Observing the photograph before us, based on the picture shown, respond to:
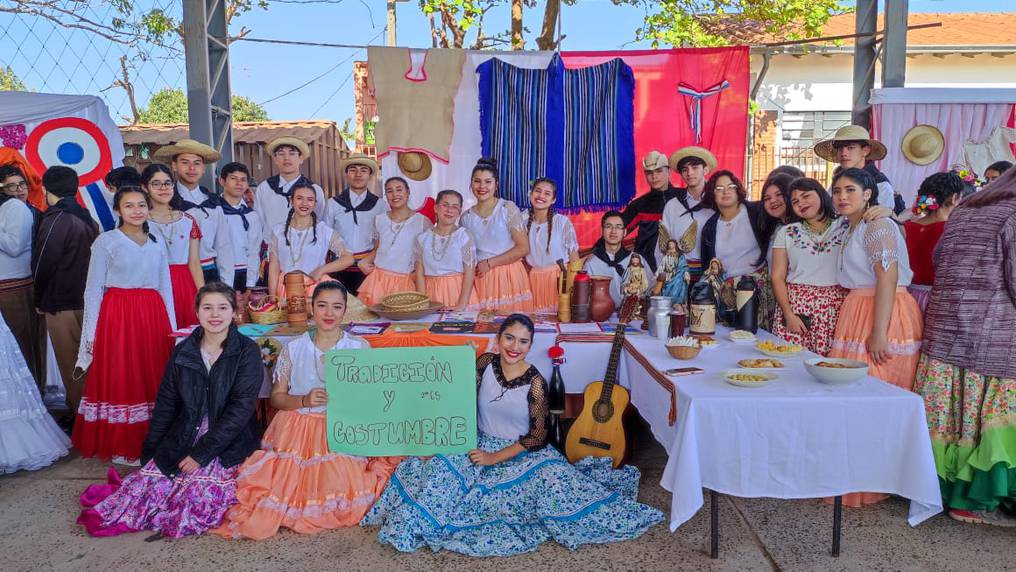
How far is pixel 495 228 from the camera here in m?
4.70

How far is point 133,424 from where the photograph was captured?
3746 millimetres

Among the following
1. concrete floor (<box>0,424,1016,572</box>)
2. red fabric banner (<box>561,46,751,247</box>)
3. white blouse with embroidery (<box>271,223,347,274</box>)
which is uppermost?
red fabric banner (<box>561,46,751,247</box>)

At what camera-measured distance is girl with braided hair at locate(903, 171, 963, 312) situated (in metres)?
3.77

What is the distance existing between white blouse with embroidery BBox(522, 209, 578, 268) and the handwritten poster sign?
1.70 metres

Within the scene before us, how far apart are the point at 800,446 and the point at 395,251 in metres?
3.08

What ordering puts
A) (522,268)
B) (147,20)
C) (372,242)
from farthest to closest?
1. (147,20)
2. (372,242)
3. (522,268)

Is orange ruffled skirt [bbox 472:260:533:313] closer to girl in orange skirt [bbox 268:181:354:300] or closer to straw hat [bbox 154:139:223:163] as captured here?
girl in orange skirt [bbox 268:181:354:300]

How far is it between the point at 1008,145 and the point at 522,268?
5.45m

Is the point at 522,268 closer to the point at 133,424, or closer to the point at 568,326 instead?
the point at 568,326

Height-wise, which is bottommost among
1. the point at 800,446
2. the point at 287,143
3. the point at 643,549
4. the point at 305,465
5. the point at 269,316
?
the point at 643,549

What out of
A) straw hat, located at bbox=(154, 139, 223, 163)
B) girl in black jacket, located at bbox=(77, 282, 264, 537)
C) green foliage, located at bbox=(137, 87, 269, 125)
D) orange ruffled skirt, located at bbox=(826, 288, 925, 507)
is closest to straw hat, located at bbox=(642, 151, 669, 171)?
orange ruffled skirt, located at bbox=(826, 288, 925, 507)

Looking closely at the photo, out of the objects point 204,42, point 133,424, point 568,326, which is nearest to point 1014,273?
point 568,326

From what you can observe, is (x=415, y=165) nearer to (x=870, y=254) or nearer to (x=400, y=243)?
(x=400, y=243)

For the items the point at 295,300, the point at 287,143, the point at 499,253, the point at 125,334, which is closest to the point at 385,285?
the point at 499,253
